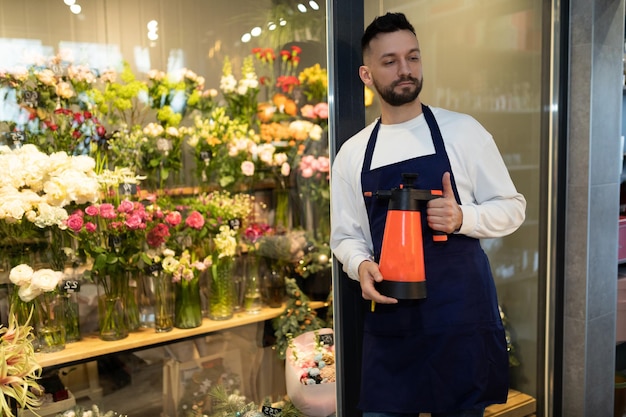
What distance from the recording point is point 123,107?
80.9 inches

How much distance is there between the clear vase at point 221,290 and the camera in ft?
7.50

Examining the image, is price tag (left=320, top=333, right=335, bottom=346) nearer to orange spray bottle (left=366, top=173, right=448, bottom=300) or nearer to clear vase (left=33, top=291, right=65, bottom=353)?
orange spray bottle (left=366, top=173, right=448, bottom=300)

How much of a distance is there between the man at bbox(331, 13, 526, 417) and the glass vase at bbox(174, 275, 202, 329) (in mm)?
605

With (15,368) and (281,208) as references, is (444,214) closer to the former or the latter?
(281,208)

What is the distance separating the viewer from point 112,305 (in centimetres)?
206

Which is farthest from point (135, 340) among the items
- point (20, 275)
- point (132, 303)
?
point (20, 275)

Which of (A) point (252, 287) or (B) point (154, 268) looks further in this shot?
(A) point (252, 287)

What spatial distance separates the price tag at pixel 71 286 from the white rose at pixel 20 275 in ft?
0.42

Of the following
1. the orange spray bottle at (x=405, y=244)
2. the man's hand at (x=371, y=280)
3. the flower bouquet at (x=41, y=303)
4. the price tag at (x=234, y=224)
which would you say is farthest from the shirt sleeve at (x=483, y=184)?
the flower bouquet at (x=41, y=303)

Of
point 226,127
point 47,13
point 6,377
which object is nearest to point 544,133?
point 226,127

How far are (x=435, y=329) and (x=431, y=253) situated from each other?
24 cm

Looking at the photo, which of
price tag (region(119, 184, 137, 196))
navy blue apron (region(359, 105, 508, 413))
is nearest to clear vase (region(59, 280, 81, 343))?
price tag (region(119, 184, 137, 196))

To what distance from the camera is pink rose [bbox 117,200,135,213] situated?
2010 millimetres

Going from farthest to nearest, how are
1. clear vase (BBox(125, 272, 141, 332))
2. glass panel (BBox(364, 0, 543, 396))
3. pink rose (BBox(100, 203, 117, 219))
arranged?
1. glass panel (BBox(364, 0, 543, 396))
2. clear vase (BBox(125, 272, 141, 332))
3. pink rose (BBox(100, 203, 117, 219))
